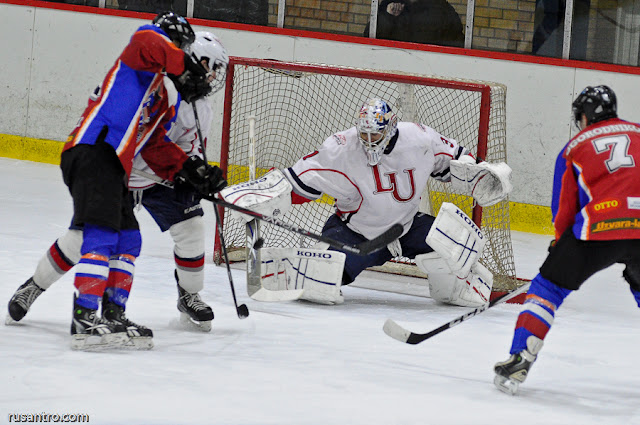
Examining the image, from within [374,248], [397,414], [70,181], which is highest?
[70,181]

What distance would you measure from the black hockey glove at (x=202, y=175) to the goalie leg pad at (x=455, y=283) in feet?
4.02

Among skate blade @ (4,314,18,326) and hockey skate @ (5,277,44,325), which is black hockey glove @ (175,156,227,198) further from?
skate blade @ (4,314,18,326)

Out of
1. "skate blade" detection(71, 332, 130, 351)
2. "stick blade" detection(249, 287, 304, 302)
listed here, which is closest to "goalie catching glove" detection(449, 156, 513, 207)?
"stick blade" detection(249, 287, 304, 302)

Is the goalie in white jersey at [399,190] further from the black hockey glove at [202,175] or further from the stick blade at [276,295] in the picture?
the black hockey glove at [202,175]

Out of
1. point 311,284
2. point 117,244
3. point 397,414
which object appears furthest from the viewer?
point 311,284

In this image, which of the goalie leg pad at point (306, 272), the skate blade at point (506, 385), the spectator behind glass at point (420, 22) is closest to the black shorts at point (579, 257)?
the skate blade at point (506, 385)

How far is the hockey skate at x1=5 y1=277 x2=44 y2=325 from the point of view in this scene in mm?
3270

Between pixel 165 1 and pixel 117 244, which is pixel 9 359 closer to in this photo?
pixel 117 244

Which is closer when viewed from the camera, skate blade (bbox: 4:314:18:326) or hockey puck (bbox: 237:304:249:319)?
skate blade (bbox: 4:314:18:326)

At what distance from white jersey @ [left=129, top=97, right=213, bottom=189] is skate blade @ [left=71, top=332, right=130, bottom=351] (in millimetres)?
660

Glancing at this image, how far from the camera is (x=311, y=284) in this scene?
4.12 m

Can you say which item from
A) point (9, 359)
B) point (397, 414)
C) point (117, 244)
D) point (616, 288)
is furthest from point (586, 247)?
point (616, 288)

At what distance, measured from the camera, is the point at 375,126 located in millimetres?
4031

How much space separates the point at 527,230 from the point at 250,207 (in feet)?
9.17
